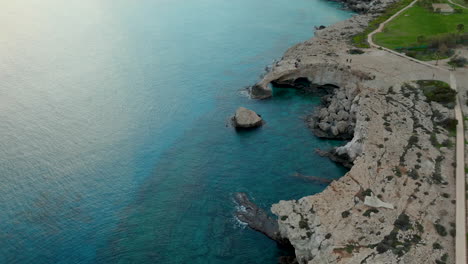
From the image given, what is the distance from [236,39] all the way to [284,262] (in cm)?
8989

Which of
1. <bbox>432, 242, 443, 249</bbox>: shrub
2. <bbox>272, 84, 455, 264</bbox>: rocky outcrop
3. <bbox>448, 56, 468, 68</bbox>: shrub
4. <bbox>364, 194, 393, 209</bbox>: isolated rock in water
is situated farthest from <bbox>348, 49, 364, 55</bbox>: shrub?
<bbox>432, 242, 443, 249</bbox>: shrub

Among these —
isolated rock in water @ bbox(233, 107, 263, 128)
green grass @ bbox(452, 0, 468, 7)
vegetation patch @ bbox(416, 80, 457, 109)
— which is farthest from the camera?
green grass @ bbox(452, 0, 468, 7)

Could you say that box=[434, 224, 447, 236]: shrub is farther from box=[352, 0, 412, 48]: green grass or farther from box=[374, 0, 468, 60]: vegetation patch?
box=[352, 0, 412, 48]: green grass

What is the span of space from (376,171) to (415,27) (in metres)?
74.5

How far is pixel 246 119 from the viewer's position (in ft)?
248

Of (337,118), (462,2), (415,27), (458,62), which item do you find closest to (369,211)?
(337,118)

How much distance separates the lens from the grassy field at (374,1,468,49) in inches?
3957

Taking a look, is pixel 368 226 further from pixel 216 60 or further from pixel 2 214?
pixel 216 60

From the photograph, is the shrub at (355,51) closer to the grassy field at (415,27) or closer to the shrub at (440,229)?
the grassy field at (415,27)

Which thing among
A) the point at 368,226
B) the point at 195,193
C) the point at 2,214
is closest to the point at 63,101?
the point at 2,214

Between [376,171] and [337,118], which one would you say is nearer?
[376,171]

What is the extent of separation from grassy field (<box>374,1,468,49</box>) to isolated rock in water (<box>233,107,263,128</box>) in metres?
44.3

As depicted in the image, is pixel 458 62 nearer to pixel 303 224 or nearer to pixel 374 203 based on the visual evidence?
pixel 374 203

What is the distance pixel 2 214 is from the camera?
182ft
